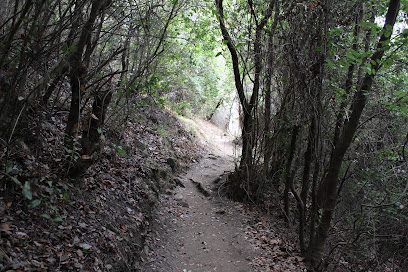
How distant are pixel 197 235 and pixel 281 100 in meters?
3.67

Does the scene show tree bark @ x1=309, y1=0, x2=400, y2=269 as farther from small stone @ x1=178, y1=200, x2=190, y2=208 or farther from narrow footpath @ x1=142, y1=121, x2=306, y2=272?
small stone @ x1=178, y1=200, x2=190, y2=208

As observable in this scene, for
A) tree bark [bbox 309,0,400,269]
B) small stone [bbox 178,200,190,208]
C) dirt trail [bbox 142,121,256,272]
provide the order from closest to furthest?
1. tree bark [bbox 309,0,400,269]
2. dirt trail [bbox 142,121,256,272]
3. small stone [bbox 178,200,190,208]

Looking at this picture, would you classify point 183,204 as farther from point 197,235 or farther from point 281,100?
point 281,100

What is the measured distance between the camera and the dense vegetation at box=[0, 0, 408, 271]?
3328mm

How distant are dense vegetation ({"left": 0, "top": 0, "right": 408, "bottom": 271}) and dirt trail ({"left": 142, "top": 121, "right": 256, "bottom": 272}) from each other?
1.02 meters

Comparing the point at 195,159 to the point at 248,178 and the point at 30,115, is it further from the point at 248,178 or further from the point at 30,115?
the point at 30,115

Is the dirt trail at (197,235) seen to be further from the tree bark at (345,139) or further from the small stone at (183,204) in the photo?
the tree bark at (345,139)

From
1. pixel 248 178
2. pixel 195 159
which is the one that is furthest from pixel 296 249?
pixel 195 159

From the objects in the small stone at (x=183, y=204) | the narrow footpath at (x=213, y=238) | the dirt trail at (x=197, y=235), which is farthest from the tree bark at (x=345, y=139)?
the small stone at (x=183, y=204)

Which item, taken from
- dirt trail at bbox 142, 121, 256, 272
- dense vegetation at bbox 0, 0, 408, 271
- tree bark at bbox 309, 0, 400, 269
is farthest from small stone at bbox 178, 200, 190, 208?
tree bark at bbox 309, 0, 400, 269

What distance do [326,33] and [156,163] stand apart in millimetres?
5359

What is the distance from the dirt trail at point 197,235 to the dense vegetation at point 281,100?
1.02 m

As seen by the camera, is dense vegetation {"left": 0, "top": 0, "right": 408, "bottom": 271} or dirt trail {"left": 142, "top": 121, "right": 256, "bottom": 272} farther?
dirt trail {"left": 142, "top": 121, "right": 256, "bottom": 272}

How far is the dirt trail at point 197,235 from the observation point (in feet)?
16.2
